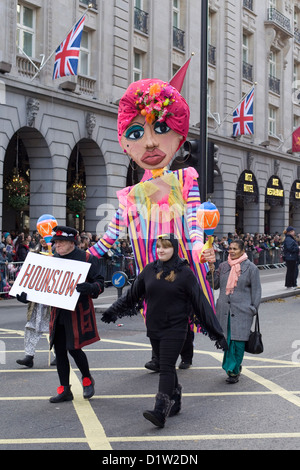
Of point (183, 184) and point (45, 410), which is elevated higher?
point (183, 184)

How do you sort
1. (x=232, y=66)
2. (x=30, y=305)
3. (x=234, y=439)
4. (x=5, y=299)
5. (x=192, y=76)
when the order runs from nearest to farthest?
(x=234, y=439) < (x=30, y=305) < (x=5, y=299) < (x=192, y=76) < (x=232, y=66)

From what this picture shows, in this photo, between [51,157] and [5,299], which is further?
[51,157]

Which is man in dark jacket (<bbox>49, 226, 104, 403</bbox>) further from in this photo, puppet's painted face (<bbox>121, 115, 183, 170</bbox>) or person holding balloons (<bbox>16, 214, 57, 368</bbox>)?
person holding balloons (<bbox>16, 214, 57, 368</bbox>)

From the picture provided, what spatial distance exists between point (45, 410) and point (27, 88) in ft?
52.5

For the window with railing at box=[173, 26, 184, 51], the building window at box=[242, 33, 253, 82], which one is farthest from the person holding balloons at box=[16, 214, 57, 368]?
the building window at box=[242, 33, 253, 82]

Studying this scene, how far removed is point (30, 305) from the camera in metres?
8.58

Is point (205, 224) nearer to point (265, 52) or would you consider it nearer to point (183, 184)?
point (183, 184)

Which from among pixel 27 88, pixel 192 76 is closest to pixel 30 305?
pixel 27 88

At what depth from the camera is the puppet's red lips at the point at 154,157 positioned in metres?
7.75

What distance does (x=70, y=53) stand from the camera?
19.6m

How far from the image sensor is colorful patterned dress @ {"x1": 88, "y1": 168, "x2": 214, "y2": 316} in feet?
25.4

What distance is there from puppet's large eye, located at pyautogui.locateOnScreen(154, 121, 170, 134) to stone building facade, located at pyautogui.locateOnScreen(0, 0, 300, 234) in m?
4.08

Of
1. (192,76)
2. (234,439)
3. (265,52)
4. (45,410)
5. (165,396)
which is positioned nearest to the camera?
(234,439)
